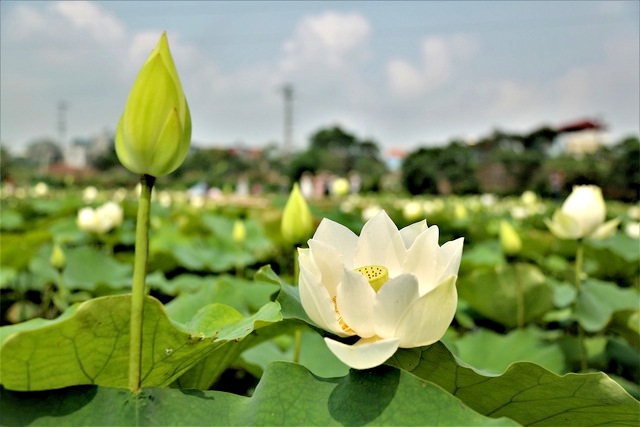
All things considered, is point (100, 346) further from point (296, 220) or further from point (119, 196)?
point (119, 196)

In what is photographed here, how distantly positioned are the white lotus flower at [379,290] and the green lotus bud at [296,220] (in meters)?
0.41

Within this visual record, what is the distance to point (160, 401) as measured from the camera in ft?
1.45

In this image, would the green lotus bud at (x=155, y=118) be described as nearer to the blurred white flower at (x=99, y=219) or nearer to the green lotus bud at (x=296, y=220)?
the green lotus bud at (x=296, y=220)

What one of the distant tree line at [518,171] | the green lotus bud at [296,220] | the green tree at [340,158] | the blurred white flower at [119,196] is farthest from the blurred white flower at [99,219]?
the green tree at [340,158]

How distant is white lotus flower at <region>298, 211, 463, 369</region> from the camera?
42 cm

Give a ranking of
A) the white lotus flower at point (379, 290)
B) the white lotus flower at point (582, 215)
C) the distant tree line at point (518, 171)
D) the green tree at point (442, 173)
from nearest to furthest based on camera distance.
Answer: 1. the white lotus flower at point (379, 290)
2. the white lotus flower at point (582, 215)
3. the distant tree line at point (518, 171)
4. the green tree at point (442, 173)

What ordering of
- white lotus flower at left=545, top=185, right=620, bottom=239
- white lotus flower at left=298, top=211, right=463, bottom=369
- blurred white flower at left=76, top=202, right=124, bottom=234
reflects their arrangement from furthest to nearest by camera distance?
blurred white flower at left=76, top=202, right=124, bottom=234
white lotus flower at left=545, top=185, right=620, bottom=239
white lotus flower at left=298, top=211, right=463, bottom=369

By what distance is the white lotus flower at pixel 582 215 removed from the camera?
4.03 ft

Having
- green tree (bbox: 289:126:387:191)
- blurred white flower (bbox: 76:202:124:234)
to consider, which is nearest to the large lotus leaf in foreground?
blurred white flower (bbox: 76:202:124:234)

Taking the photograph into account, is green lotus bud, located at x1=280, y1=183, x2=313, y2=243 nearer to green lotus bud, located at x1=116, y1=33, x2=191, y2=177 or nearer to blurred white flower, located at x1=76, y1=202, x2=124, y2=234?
green lotus bud, located at x1=116, y1=33, x2=191, y2=177

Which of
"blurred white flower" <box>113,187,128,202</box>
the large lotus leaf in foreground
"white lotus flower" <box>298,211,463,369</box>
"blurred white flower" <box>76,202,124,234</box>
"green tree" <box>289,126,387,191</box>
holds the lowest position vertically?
"blurred white flower" <box>113,187,128,202</box>

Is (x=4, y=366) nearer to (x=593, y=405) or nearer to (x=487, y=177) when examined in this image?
(x=593, y=405)

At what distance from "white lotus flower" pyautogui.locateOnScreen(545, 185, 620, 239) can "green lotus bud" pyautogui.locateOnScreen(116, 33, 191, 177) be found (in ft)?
3.28

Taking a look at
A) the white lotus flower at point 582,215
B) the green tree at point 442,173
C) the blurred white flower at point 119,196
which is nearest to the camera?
the white lotus flower at point 582,215
